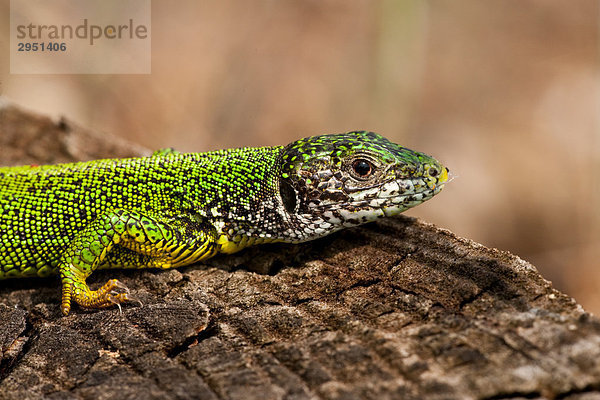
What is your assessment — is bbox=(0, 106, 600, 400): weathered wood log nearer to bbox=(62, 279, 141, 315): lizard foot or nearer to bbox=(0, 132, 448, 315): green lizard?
bbox=(62, 279, 141, 315): lizard foot

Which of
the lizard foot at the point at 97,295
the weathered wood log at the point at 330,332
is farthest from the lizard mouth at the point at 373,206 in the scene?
the lizard foot at the point at 97,295

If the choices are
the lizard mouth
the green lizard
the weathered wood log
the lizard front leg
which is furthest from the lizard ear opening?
the lizard front leg

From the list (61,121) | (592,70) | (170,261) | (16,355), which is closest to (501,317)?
(170,261)

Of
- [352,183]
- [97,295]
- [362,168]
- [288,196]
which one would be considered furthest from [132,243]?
[362,168]

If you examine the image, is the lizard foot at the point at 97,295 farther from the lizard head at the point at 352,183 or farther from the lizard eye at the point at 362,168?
the lizard eye at the point at 362,168

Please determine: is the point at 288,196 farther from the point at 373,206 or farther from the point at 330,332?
the point at 330,332

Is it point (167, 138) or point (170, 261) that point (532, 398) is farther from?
point (167, 138)

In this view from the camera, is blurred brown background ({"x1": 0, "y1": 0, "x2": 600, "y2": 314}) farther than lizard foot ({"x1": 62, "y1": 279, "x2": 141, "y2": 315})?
Yes
